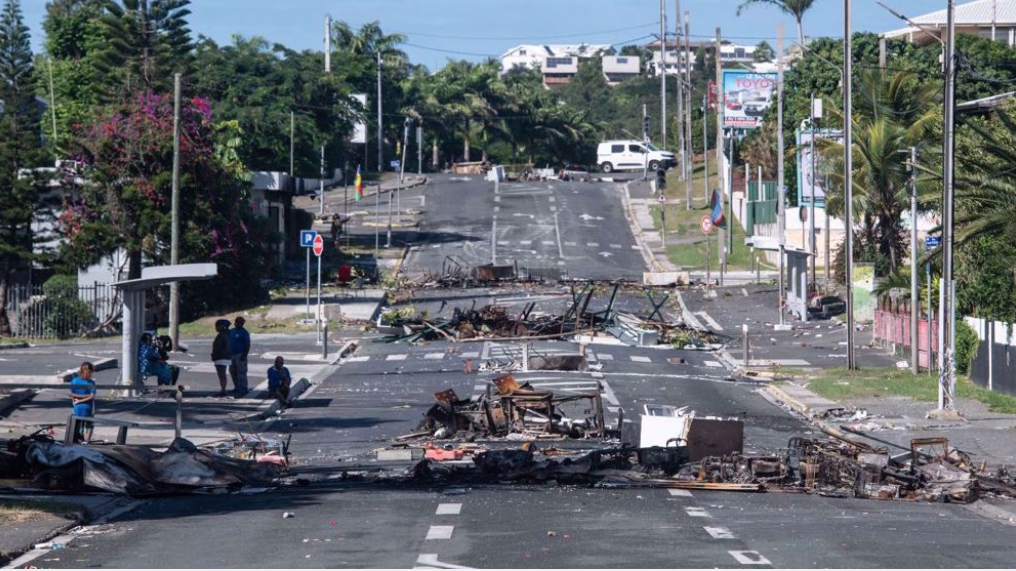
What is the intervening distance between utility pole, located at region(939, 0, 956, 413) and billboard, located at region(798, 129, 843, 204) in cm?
2485

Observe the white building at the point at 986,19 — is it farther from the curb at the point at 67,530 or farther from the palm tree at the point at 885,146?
A: the curb at the point at 67,530

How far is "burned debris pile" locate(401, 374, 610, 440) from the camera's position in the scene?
72.7 ft

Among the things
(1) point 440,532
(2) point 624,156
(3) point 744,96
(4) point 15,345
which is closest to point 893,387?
(1) point 440,532

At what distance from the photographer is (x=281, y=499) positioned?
1603 cm

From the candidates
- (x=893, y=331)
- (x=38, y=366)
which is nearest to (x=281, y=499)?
(x=38, y=366)

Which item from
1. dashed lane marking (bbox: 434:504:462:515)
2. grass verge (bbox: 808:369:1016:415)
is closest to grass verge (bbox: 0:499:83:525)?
dashed lane marking (bbox: 434:504:462:515)

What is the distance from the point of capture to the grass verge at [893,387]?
91.4 ft

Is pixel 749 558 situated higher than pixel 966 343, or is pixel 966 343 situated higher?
pixel 966 343

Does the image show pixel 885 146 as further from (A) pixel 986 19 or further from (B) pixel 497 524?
(A) pixel 986 19

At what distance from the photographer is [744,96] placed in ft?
228

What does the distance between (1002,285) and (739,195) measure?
1737 inches

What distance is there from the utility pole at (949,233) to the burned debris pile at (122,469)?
539 inches

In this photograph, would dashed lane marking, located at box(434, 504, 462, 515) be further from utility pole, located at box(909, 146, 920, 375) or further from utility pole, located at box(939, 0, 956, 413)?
utility pole, located at box(909, 146, 920, 375)

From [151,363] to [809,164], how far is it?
118 ft
